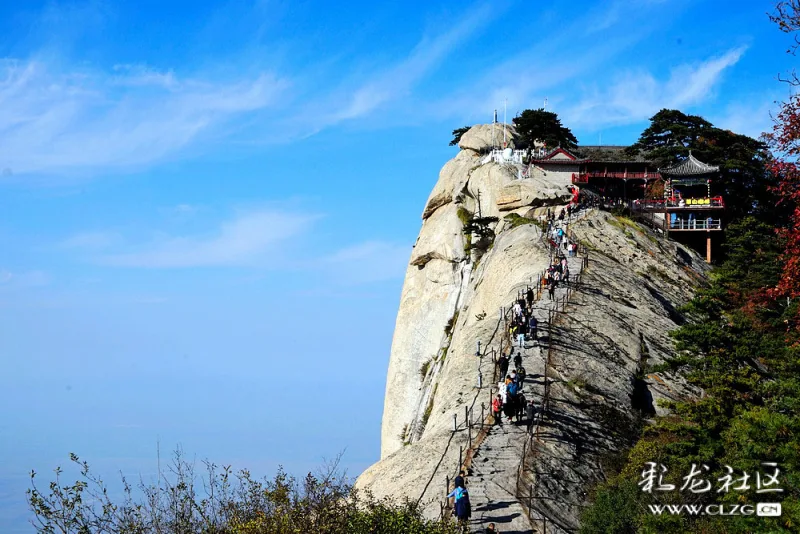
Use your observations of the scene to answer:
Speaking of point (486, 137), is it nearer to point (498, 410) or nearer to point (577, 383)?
point (577, 383)

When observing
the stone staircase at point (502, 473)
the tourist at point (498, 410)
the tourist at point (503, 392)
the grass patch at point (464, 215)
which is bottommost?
the stone staircase at point (502, 473)

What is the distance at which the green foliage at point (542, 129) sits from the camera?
89.0m

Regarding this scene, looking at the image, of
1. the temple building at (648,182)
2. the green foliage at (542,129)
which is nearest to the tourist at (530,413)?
the temple building at (648,182)

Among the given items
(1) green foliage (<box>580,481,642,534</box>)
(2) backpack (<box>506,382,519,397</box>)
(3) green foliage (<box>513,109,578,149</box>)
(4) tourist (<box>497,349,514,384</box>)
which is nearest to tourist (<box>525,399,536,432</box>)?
(2) backpack (<box>506,382,519,397</box>)

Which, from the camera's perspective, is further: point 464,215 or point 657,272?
point 464,215

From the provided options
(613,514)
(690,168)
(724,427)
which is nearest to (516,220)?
(690,168)

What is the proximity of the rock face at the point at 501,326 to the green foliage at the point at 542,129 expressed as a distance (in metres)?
1.78

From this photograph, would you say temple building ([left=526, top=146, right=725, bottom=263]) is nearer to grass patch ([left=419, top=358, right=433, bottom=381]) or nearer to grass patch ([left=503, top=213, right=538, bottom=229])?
grass patch ([left=503, top=213, right=538, bottom=229])

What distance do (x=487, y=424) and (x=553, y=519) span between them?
21.8 ft

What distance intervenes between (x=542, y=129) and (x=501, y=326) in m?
50.5

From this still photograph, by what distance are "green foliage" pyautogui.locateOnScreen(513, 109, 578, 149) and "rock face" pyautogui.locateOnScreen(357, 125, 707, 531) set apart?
1785 mm

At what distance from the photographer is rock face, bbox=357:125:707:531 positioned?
3044 centimetres

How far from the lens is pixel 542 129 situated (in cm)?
8950

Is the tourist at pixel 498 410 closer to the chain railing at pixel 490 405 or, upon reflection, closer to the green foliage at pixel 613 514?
the chain railing at pixel 490 405
